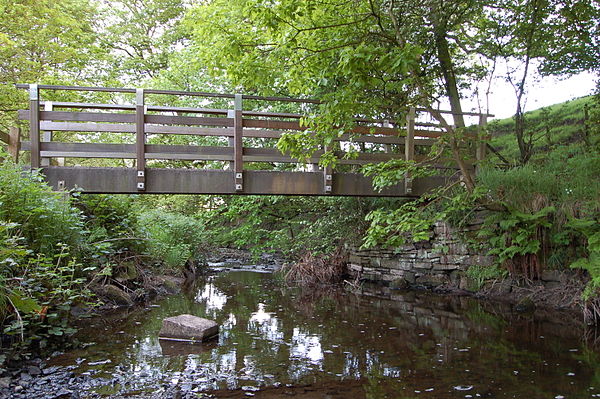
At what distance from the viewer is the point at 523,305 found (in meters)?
7.83

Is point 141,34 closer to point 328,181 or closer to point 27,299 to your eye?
point 328,181

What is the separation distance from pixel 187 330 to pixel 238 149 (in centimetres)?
353

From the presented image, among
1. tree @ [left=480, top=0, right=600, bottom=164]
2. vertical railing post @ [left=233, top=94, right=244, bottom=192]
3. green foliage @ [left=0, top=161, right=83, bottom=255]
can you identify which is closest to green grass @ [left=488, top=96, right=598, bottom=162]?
tree @ [left=480, top=0, right=600, bottom=164]

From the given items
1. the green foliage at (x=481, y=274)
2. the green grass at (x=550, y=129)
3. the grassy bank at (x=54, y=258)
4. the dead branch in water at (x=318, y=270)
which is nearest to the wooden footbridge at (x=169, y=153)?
the grassy bank at (x=54, y=258)

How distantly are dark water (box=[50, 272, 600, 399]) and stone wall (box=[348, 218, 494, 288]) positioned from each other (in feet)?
4.87

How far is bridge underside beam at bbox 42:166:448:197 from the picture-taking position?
7750 mm

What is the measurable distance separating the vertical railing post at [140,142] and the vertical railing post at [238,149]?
5.21 feet

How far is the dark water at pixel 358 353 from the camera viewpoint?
4352 mm

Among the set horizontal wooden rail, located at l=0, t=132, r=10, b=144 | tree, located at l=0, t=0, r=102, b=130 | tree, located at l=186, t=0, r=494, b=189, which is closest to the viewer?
tree, located at l=186, t=0, r=494, b=189

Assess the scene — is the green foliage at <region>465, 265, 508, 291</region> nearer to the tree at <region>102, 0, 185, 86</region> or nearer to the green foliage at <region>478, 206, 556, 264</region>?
the green foliage at <region>478, 206, 556, 264</region>

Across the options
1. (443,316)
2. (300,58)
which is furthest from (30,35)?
(443,316)

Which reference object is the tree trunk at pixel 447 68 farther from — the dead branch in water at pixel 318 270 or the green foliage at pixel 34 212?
the green foliage at pixel 34 212

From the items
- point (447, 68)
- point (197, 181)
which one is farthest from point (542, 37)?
point (197, 181)

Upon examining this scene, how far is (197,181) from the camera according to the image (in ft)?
26.5
